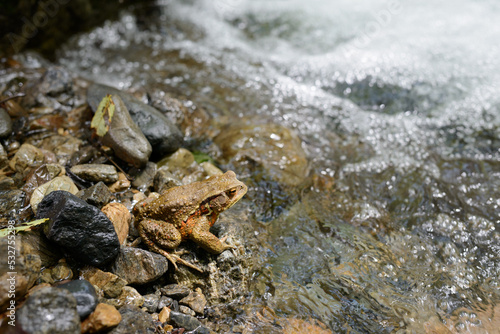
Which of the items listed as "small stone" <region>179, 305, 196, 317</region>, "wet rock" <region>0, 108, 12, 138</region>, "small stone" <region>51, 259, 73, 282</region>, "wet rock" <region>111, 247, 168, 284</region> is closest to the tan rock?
"small stone" <region>179, 305, 196, 317</region>

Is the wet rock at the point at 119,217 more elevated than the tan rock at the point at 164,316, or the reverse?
the wet rock at the point at 119,217

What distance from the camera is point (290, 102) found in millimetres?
7207

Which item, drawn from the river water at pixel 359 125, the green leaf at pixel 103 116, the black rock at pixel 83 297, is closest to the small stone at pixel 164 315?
the black rock at pixel 83 297

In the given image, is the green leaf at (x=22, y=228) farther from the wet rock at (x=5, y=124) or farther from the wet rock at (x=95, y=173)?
the wet rock at (x=5, y=124)

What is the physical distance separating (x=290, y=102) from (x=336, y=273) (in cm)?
416

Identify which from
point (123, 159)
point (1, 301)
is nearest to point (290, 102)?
point (123, 159)

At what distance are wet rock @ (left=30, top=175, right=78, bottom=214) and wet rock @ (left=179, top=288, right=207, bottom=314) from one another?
1871 mm

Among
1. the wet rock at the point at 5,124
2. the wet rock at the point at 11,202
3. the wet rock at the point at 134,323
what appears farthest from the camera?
the wet rock at the point at 5,124

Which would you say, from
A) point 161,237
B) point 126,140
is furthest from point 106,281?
point 126,140

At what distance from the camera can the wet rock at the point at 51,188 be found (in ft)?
12.1

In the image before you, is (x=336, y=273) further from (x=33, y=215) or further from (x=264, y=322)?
(x=33, y=215)

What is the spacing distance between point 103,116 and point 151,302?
2.85 m

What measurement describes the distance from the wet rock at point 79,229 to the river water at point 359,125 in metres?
1.67

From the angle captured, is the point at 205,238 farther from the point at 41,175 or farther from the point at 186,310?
the point at 41,175
